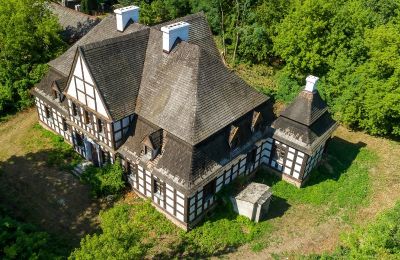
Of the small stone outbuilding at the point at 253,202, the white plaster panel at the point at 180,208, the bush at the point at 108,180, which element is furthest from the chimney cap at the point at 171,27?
the small stone outbuilding at the point at 253,202

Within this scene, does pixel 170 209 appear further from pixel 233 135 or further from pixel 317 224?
pixel 317 224

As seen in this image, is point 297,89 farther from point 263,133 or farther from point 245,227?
point 245,227

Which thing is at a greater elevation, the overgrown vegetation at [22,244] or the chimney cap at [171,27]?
the chimney cap at [171,27]

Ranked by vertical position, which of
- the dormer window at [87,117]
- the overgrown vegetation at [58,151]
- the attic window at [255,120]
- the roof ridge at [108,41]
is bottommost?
the overgrown vegetation at [58,151]

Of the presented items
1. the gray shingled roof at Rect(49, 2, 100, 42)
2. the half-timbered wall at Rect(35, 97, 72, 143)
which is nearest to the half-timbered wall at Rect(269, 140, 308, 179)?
the half-timbered wall at Rect(35, 97, 72, 143)

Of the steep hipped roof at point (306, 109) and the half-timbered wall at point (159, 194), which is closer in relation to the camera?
the half-timbered wall at point (159, 194)

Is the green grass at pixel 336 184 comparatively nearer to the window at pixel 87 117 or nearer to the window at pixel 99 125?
the window at pixel 99 125

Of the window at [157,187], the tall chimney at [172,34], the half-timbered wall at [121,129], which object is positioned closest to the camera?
the window at [157,187]
